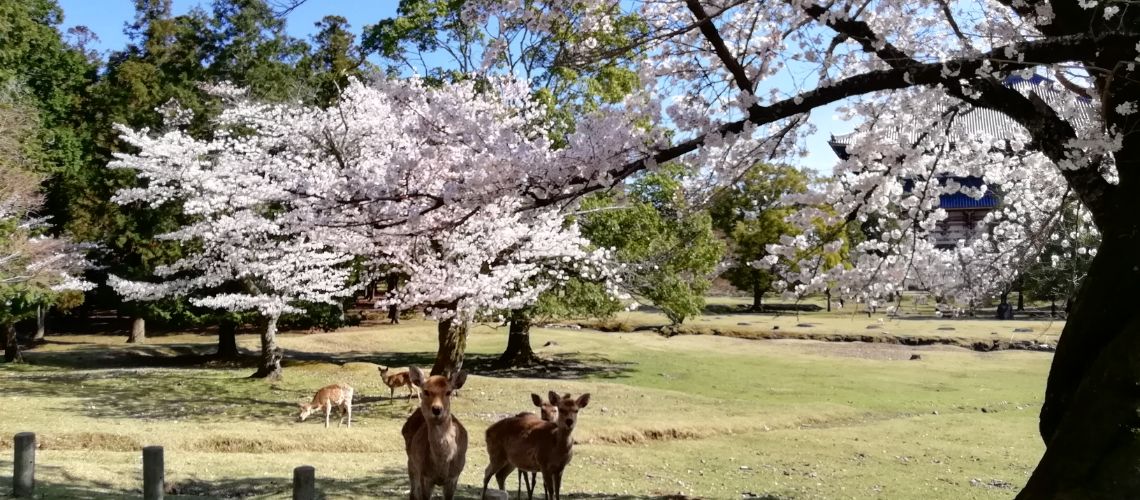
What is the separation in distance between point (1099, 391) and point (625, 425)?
958 cm

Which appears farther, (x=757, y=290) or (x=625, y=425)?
(x=757, y=290)

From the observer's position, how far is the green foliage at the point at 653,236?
20.5 meters

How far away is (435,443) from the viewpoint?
22.0 feet

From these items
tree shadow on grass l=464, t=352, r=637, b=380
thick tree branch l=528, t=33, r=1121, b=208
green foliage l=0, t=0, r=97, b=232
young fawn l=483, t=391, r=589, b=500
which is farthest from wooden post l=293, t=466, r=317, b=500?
green foliage l=0, t=0, r=97, b=232

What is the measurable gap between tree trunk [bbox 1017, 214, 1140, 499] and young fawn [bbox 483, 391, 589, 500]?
373 centimetres

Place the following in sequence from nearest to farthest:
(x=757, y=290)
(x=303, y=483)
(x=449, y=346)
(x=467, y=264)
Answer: (x=303, y=483), (x=467, y=264), (x=449, y=346), (x=757, y=290)

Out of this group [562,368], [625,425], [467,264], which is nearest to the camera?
[625,425]

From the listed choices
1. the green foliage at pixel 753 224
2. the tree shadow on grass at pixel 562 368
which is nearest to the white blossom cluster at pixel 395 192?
the tree shadow on grass at pixel 562 368

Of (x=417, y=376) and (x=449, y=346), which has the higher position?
(x=417, y=376)

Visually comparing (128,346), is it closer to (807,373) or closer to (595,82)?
(595,82)

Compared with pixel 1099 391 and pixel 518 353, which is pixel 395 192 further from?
pixel 518 353

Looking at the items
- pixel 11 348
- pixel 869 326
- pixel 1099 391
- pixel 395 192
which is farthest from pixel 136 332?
pixel 1099 391

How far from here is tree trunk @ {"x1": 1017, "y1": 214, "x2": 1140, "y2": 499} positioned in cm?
477

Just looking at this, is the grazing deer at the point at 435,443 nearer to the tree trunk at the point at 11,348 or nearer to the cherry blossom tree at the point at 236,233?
the cherry blossom tree at the point at 236,233
